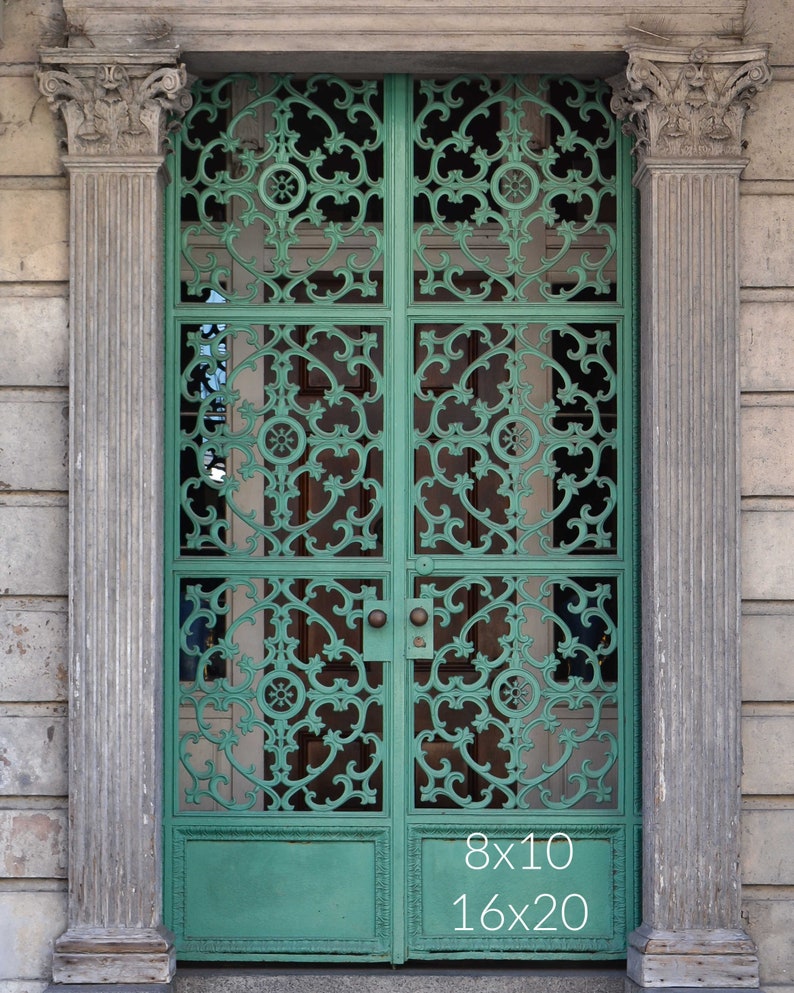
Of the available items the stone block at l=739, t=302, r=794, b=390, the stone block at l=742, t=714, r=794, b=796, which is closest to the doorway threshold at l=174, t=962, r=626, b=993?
the stone block at l=742, t=714, r=794, b=796

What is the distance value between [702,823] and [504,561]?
4.21 ft

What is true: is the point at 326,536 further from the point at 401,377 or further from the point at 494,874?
the point at 494,874

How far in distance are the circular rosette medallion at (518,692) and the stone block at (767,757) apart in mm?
839

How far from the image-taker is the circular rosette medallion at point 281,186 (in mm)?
5266

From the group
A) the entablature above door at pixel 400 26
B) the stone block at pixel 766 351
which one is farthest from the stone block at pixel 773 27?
the stone block at pixel 766 351

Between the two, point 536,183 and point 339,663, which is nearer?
point 536,183

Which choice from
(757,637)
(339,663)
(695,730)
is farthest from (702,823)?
(339,663)

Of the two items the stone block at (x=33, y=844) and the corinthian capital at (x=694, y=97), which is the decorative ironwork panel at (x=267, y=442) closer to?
the stone block at (x=33, y=844)

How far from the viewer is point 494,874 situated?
5.17 metres

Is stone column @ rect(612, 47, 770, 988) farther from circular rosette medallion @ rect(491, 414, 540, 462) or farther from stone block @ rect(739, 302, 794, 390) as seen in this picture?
circular rosette medallion @ rect(491, 414, 540, 462)

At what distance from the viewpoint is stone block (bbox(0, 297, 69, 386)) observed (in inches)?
199

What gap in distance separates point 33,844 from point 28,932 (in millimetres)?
343

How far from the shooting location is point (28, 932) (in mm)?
4992

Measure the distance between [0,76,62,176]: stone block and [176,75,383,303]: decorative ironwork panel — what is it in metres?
0.55
